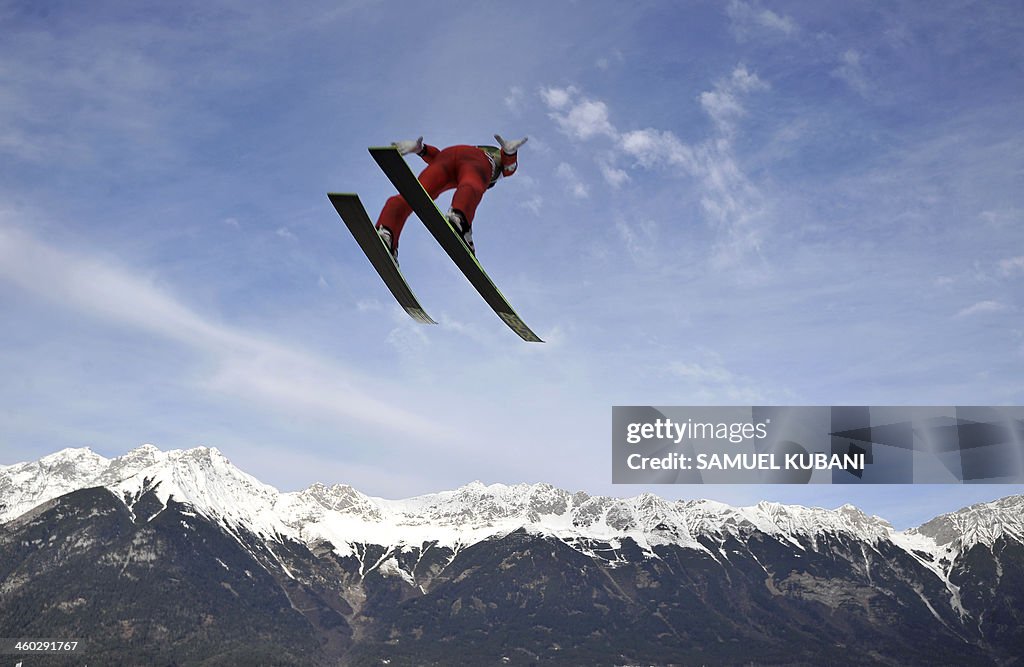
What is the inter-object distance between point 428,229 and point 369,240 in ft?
4.51

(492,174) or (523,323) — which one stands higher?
(492,174)

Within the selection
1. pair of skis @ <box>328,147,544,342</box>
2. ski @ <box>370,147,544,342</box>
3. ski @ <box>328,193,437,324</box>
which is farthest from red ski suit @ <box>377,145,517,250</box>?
ski @ <box>370,147,544,342</box>

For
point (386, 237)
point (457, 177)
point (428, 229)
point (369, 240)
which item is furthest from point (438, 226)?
point (369, 240)

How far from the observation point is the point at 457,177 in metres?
17.6

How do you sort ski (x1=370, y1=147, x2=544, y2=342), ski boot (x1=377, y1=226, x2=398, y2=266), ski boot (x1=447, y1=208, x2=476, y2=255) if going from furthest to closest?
1. ski boot (x1=377, y1=226, x2=398, y2=266)
2. ski boot (x1=447, y1=208, x2=476, y2=255)
3. ski (x1=370, y1=147, x2=544, y2=342)

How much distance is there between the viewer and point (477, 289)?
18578 mm

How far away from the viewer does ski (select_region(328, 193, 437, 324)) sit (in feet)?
56.1

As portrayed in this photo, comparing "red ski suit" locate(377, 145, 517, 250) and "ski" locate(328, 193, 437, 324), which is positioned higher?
"red ski suit" locate(377, 145, 517, 250)

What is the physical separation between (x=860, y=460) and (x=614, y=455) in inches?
677

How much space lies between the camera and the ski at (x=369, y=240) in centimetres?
1709

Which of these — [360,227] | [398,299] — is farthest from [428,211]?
[398,299]

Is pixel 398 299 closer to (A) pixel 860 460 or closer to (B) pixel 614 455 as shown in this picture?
(B) pixel 614 455

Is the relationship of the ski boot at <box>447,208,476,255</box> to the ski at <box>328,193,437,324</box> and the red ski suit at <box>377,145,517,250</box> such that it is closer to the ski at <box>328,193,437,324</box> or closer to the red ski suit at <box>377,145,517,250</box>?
the red ski suit at <box>377,145,517,250</box>

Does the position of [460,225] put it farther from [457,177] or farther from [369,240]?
[369,240]
